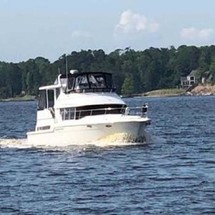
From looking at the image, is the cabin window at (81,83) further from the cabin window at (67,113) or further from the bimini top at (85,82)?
the cabin window at (67,113)

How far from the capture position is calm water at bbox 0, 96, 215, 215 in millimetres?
28891

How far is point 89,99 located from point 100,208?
72.2ft

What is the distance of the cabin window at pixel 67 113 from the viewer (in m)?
50.2

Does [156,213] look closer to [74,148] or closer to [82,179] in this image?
[82,179]

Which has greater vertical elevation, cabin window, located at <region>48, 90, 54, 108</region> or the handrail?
cabin window, located at <region>48, 90, 54, 108</region>

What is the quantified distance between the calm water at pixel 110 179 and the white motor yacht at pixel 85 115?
1037 millimetres

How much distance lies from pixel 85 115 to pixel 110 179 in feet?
49.3

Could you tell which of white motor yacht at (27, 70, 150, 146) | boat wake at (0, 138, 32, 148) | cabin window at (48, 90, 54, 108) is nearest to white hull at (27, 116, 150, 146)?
white motor yacht at (27, 70, 150, 146)

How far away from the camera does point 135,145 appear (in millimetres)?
48812

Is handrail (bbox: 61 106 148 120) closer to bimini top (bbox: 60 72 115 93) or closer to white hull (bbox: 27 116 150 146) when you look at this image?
white hull (bbox: 27 116 150 146)

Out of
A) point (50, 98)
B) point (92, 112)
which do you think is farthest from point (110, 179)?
point (50, 98)

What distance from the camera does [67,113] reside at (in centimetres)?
5053

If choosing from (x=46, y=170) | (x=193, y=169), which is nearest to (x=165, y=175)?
(x=193, y=169)

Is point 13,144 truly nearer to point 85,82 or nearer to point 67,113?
point 67,113
